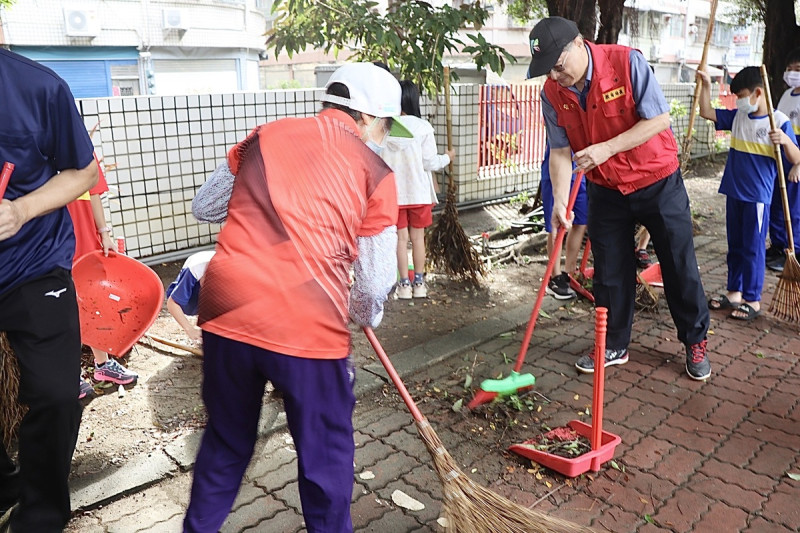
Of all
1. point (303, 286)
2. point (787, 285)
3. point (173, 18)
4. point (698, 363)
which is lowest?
point (698, 363)

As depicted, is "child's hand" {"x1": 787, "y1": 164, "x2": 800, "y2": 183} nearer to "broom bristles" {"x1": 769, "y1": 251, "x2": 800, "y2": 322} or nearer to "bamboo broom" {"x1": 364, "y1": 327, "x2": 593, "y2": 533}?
"broom bristles" {"x1": 769, "y1": 251, "x2": 800, "y2": 322}

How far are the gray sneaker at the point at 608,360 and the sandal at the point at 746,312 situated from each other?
4.56ft

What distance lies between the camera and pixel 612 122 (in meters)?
3.67

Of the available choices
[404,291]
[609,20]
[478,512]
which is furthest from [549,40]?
[609,20]

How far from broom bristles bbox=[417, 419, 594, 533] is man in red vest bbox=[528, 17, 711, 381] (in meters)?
1.85

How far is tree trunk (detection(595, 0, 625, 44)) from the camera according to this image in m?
7.37

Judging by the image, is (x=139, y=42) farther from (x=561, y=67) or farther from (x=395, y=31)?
(x=561, y=67)

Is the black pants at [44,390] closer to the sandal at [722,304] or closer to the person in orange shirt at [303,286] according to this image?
the person in orange shirt at [303,286]

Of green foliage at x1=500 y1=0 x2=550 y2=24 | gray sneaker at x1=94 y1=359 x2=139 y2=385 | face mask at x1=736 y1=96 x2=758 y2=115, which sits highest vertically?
green foliage at x1=500 y1=0 x2=550 y2=24

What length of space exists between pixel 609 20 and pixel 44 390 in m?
7.04

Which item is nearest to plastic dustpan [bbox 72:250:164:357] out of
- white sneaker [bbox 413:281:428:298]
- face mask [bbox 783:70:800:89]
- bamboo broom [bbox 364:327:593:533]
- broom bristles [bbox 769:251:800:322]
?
bamboo broom [bbox 364:327:593:533]

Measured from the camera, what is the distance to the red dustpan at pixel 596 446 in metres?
3.05

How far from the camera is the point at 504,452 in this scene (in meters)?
Result: 3.37

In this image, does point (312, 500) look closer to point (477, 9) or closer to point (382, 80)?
point (382, 80)
